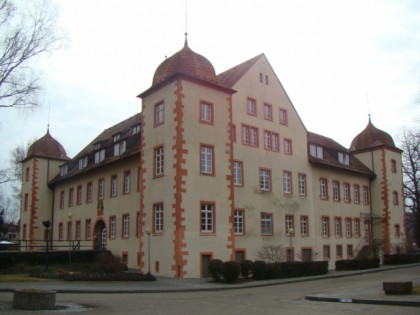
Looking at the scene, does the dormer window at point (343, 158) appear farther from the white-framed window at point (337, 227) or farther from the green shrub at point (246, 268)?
the green shrub at point (246, 268)

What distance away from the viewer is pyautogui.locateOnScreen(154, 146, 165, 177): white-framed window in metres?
29.6

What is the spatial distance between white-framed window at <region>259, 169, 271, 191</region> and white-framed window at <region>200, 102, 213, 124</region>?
655 cm

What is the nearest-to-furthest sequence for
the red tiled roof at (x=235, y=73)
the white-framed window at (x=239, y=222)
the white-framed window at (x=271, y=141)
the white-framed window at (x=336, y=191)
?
the white-framed window at (x=239, y=222)
the red tiled roof at (x=235, y=73)
the white-framed window at (x=271, y=141)
the white-framed window at (x=336, y=191)

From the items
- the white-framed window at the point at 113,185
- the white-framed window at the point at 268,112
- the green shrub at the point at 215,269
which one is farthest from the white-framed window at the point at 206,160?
the white-framed window at the point at 113,185

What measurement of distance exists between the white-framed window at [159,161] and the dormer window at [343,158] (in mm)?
20721

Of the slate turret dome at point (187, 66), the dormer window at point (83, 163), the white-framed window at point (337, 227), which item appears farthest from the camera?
Answer: the dormer window at point (83, 163)

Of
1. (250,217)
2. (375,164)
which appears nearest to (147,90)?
(250,217)

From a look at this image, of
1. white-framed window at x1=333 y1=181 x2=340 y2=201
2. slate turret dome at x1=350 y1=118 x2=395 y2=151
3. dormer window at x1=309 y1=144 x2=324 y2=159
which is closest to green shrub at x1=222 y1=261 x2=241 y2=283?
dormer window at x1=309 y1=144 x2=324 y2=159

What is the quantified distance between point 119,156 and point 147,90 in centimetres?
700

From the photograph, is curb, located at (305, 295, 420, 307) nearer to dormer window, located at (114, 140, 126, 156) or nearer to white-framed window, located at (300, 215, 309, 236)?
white-framed window, located at (300, 215, 309, 236)

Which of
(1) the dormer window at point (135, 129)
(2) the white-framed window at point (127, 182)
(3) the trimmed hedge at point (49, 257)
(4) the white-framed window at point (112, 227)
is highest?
(1) the dormer window at point (135, 129)

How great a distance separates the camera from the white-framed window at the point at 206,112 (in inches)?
1187

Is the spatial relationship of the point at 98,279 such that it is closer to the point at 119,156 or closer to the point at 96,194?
the point at 119,156

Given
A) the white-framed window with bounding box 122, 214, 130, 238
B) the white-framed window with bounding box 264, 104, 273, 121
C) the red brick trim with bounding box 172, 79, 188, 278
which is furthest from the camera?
the white-framed window with bounding box 264, 104, 273, 121
